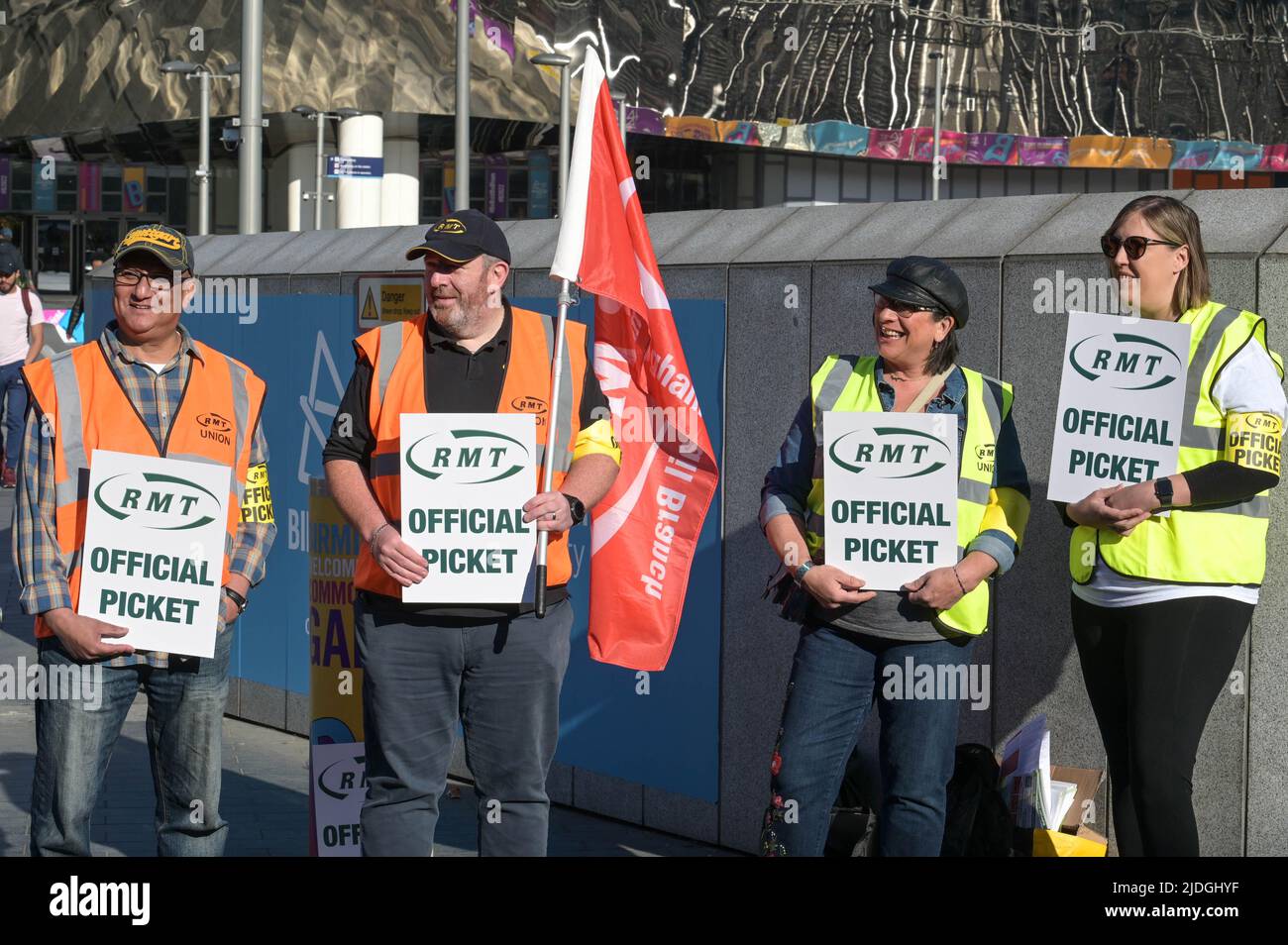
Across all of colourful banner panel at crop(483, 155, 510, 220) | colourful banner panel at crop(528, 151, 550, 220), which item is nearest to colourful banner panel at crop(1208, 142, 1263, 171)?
colourful banner panel at crop(528, 151, 550, 220)

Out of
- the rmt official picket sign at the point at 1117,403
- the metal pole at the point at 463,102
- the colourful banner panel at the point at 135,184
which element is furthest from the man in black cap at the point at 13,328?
the colourful banner panel at the point at 135,184

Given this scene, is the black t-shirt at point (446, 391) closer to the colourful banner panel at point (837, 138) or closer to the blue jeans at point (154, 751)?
the blue jeans at point (154, 751)

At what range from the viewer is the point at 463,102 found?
26.8 metres

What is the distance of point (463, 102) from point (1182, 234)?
A: 898 inches

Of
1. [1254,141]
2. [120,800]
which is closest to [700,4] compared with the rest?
[1254,141]

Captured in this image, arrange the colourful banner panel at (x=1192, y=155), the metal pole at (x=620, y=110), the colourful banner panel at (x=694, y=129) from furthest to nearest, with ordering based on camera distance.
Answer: the colourful banner panel at (x=1192, y=155) < the colourful banner panel at (x=694, y=129) < the metal pole at (x=620, y=110)

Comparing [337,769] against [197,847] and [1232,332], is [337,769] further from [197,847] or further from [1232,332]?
[1232,332]

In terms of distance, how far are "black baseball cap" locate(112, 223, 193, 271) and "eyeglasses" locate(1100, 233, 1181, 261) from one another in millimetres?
2245

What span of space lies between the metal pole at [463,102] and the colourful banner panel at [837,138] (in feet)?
92.4

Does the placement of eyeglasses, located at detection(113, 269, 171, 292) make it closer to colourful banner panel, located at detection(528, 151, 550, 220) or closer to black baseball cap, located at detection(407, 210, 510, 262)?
black baseball cap, located at detection(407, 210, 510, 262)

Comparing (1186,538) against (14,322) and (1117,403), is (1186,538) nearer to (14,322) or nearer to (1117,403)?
(1117,403)

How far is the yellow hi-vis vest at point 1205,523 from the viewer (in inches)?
182
